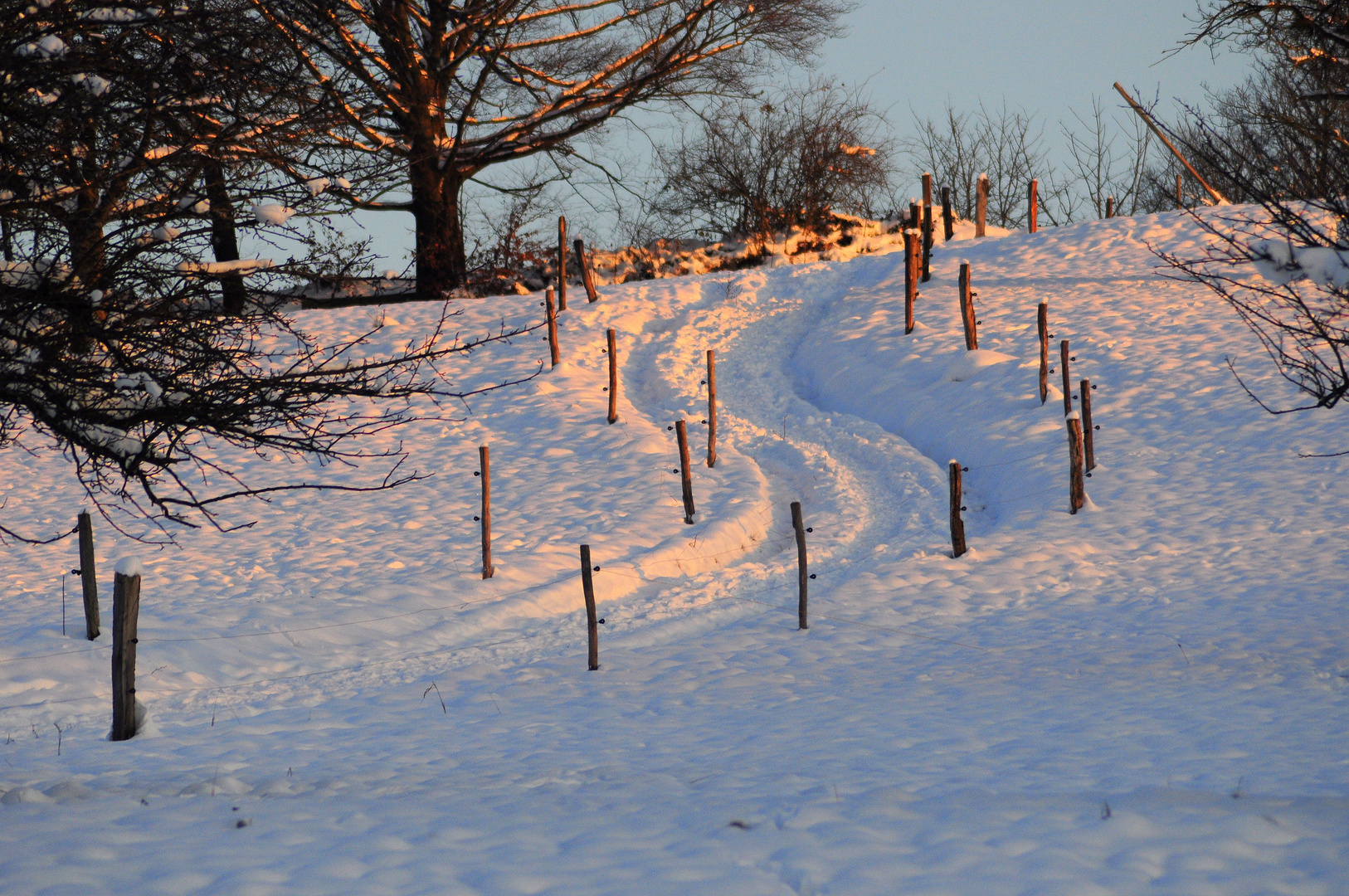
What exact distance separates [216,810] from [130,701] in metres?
2.67

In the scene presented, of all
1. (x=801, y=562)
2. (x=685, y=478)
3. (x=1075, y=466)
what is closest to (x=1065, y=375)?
(x=1075, y=466)

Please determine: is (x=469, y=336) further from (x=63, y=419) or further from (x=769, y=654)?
(x=63, y=419)

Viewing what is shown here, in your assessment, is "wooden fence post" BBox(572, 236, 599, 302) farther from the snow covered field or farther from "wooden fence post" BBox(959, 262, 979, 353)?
"wooden fence post" BBox(959, 262, 979, 353)

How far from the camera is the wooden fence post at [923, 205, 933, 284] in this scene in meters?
24.1

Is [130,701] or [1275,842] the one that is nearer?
[1275,842]

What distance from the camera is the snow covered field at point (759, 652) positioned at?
475 cm

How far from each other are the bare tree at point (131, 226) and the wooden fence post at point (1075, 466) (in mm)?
10202

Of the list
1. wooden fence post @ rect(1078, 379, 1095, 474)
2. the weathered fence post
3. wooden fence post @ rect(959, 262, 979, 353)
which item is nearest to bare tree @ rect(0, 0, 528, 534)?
wooden fence post @ rect(1078, 379, 1095, 474)

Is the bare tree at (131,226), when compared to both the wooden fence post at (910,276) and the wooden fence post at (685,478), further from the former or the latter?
the wooden fence post at (910,276)

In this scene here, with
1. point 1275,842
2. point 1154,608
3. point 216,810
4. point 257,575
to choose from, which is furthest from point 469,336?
point 1275,842

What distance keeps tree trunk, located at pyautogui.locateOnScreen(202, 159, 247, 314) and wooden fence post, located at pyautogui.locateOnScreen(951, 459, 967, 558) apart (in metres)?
9.04

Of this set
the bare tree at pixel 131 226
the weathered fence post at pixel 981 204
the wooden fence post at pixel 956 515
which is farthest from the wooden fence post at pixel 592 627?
the weathered fence post at pixel 981 204

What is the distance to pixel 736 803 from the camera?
5445 millimetres

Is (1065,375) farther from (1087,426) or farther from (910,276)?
(910,276)
